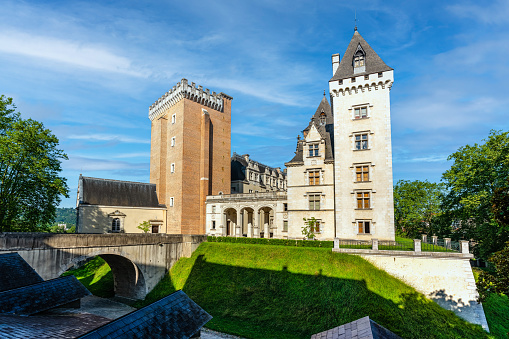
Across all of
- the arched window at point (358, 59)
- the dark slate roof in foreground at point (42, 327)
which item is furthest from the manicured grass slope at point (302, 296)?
the arched window at point (358, 59)

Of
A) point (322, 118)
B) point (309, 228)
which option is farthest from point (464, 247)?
point (322, 118)

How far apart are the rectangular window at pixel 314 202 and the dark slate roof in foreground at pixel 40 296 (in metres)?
24.9

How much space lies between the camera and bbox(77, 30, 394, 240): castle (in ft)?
101

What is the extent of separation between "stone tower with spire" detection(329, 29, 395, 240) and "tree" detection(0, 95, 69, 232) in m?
29.0

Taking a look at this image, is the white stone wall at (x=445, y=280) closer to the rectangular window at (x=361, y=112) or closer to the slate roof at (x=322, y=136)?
the slate roof at (x=322, y=136)

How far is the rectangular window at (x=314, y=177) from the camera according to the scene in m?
34.1

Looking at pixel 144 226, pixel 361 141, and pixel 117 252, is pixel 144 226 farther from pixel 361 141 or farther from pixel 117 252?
pixel 361 141

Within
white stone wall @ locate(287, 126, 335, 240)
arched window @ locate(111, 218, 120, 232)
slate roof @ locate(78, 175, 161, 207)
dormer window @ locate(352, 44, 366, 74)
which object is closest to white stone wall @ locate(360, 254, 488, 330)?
white stone wall @ locate(287, 126, 335, 240)

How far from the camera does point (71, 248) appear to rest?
23922 mm

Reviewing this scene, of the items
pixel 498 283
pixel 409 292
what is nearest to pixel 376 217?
pixel 409 292

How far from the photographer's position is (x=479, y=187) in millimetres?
31828

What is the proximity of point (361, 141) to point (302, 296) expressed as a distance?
1709cm

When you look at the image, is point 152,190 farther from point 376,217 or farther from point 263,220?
point 376,217

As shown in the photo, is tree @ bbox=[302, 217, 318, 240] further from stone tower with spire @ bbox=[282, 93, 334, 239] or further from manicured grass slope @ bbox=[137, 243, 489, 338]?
manicured grass slope @ bbox=[137, 243, 489, 338]
